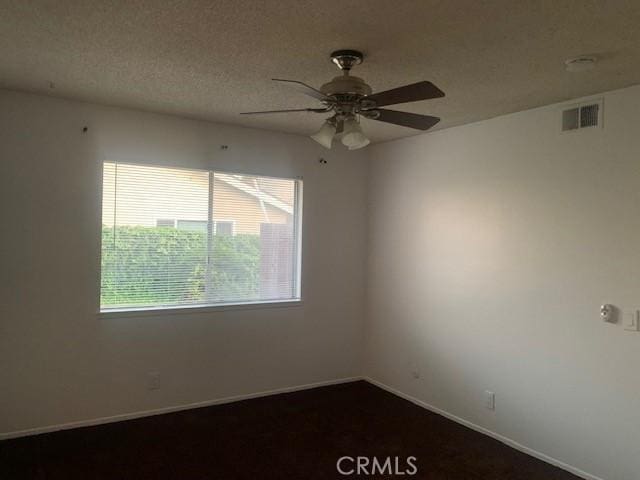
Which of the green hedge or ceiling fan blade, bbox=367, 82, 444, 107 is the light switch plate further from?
the green hedge

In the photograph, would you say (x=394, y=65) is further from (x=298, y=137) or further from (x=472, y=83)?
(x=298, y=137)

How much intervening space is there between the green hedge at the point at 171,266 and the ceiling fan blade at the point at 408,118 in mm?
2227

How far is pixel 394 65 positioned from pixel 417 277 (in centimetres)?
226

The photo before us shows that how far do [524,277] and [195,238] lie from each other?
269 centimetres

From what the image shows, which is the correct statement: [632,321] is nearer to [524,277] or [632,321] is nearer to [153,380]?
[524,277]

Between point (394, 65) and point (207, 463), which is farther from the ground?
point (394, 65)

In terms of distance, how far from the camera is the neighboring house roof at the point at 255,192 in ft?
13.9

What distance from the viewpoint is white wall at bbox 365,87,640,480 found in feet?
9.56

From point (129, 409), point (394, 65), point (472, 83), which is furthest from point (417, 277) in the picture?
point (129, 409)

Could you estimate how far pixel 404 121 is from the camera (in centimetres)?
250

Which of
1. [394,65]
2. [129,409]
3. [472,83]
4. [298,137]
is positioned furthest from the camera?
[298,137]

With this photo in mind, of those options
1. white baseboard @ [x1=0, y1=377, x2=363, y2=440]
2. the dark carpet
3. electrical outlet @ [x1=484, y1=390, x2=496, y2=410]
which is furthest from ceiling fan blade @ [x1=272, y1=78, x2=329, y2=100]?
white baseboard @ [x1=0, y1=377, x2=363, y2=440]

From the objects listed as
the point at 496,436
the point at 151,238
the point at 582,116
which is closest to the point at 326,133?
the point at 582,116

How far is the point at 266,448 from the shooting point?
3.34 m
